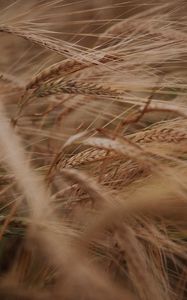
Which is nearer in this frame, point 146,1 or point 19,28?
point 19,28

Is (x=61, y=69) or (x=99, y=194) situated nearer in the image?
(x=99, y=194)

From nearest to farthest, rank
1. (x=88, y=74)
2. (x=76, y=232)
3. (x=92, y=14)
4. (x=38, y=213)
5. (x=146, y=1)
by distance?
1. (x=38, y=213)
2. (x=76, y=232)
3. (x=88, y=74)
4. (x=146, y=1)
5. (x=92, y=14)

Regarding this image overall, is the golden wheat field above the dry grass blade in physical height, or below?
below

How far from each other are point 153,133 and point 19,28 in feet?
1.10

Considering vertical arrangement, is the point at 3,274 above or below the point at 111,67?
below

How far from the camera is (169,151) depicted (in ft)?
2.08

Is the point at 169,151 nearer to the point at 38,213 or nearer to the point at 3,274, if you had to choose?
the point at 38,213

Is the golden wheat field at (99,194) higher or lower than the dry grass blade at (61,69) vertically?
lower

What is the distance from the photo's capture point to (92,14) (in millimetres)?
1450

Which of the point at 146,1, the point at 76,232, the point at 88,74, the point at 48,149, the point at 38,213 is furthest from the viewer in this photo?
the point at 146,1

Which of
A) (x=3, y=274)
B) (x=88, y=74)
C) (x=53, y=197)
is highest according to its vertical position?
(x=88, y=74)

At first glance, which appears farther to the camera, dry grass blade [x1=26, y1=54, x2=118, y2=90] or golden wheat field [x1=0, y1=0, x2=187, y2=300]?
dry grass blade [x1=26, y1=54, x2=118, y2=90]

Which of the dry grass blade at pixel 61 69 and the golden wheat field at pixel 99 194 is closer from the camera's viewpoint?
the golden wheat field at pixel 99 194

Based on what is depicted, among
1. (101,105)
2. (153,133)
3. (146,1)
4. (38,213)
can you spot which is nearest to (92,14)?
(146,1)
